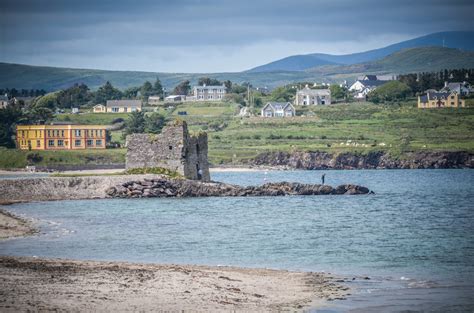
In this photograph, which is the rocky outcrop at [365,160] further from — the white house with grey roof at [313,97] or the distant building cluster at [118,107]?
the white house with grey roof at [313,97]

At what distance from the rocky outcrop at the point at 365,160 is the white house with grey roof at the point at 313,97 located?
4746cm

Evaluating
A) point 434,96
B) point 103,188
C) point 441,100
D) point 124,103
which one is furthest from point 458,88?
point 103,188

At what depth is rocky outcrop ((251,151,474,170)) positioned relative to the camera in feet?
316

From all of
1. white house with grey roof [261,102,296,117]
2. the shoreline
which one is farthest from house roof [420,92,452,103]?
the shoreline

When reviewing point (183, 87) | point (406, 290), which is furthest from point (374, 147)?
point (183, 87)

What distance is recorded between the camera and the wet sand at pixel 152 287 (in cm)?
2075

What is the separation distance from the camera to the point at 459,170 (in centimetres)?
9212

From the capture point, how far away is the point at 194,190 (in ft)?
176

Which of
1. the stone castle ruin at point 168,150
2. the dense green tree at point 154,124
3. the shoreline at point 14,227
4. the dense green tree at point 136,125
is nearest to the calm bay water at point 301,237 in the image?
the shoreline at point 14,227

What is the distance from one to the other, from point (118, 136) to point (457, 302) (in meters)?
89.6

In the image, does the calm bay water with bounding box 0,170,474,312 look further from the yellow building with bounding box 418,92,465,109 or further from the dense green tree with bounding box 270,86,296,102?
the dense green tree with bounding box 270,86,296,102

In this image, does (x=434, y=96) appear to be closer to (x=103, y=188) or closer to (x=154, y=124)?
(x=154, y=124)

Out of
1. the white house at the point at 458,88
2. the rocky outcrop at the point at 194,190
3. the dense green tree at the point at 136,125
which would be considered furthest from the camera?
the white house at the point at 458,88

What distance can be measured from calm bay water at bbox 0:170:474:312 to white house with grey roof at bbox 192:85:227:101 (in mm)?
117518
